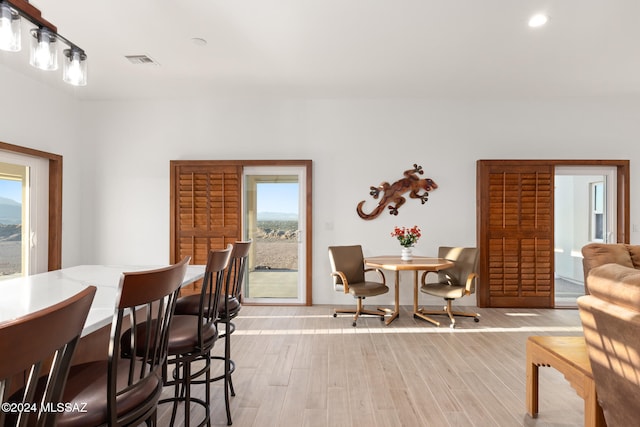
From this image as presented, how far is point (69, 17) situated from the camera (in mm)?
3098

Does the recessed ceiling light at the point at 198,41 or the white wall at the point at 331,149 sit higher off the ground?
the recessed ceiling light at the point at 198,41

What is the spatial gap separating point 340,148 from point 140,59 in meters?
2.67

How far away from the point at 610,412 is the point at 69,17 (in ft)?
14.8

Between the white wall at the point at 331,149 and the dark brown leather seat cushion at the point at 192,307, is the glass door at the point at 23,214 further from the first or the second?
the dark brown leather seat cushion at the point at 192,307

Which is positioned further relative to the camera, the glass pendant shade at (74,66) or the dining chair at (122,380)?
the glass pendant shade at (74,66)

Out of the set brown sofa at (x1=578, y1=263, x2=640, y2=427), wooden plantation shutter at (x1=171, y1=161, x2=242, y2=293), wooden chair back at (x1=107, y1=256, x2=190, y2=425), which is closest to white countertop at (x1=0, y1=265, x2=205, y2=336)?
wooden chair back at (x1=107, y1=256, x2=190, y2=425)

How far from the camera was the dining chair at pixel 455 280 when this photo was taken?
4.33 meters

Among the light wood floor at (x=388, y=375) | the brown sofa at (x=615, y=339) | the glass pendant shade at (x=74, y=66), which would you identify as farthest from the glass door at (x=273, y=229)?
the brown sofa at (x=615, y=339)

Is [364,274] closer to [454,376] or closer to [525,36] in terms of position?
[454,376]

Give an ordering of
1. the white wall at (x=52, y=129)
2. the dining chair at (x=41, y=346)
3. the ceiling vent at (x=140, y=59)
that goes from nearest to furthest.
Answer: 1. the dining chair at (x=41, y=346)
2. the ceiling vent at (x=140, y=59)
3. the white wall at (x=52, y=129)

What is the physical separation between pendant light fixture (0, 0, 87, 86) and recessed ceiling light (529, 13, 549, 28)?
3.45 m

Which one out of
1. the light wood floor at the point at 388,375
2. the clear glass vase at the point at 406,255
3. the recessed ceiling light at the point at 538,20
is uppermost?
the recessed ceiling light at the point at 538,20

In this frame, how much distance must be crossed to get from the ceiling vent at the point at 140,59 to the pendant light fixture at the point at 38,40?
1756mm

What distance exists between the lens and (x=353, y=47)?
11.9 feet
